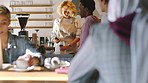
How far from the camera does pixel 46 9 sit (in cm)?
393

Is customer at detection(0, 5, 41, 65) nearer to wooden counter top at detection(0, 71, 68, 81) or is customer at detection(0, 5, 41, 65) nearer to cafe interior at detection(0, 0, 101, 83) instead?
cafe interior at detection(0, 0, 101, 83)

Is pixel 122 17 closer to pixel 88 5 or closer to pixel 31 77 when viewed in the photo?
pixel 31 77

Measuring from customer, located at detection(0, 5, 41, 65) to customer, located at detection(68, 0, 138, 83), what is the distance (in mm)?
1092

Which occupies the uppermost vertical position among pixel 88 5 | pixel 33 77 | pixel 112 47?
pixel 88 5

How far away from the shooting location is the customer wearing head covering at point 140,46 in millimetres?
935

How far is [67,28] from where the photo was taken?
9.80 ft

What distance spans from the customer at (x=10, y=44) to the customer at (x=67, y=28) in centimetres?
50

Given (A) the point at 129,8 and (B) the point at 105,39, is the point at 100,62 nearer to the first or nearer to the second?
(B) the point at 105,39

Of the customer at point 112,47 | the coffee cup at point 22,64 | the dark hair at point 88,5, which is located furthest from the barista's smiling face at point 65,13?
the customer at point 112,47

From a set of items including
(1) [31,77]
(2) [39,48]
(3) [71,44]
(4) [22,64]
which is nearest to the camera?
(1) [31,77]

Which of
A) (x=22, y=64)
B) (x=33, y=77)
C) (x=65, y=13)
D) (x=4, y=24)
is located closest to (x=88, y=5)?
(x=65, y=13)

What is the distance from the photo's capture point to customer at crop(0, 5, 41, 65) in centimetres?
207

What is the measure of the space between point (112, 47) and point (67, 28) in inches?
79.6

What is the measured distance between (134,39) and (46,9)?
10.1ft
